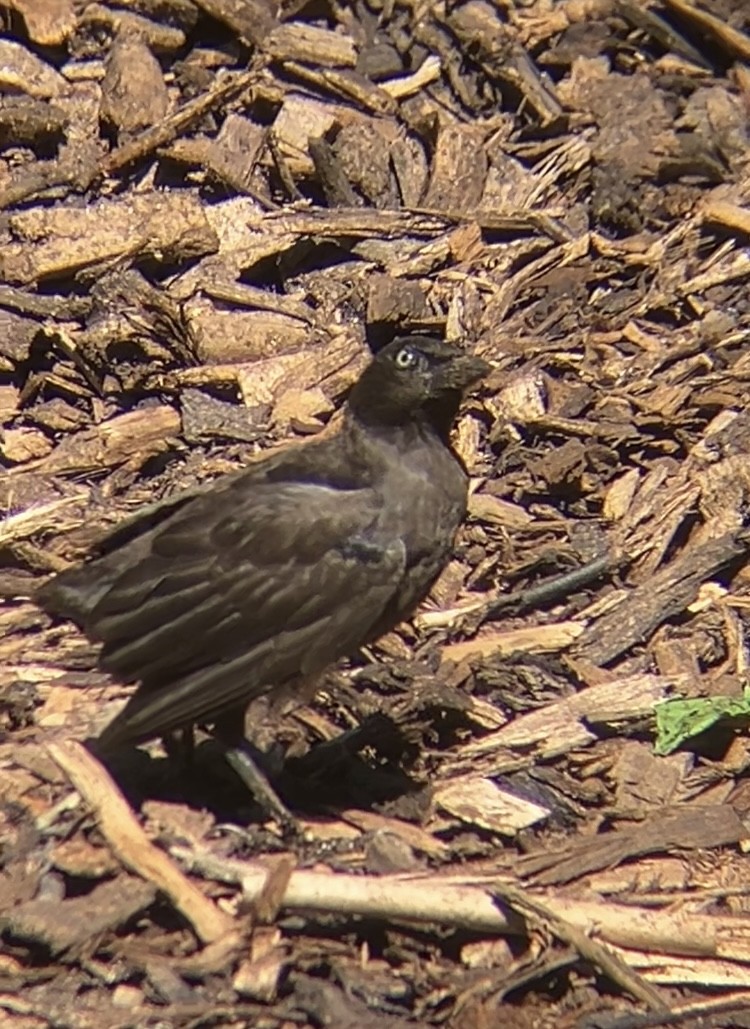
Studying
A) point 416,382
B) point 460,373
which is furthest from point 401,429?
point 460,373

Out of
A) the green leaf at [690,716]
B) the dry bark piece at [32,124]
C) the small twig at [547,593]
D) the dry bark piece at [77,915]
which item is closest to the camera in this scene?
the dry bark piece at [77,915]

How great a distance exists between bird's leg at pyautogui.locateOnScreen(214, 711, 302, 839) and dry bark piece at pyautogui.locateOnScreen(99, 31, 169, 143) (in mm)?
2632

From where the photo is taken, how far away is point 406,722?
224 inches

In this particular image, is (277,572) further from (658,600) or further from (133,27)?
(133,27)

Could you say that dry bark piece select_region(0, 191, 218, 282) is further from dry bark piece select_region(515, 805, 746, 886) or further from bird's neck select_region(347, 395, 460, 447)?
dry bark piece select_region(515, 805, 746, 886)

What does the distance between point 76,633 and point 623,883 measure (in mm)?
1876

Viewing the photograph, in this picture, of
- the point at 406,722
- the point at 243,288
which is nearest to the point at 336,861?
the point at 406,722

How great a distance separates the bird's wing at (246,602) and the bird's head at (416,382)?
1.15ft

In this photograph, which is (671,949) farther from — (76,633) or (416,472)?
(76,633)

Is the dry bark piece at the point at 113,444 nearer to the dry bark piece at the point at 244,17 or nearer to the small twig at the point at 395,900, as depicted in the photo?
the dry bark piece at the point at 244,17

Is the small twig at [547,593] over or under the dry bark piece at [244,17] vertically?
under

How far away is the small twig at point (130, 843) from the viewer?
16.0ft

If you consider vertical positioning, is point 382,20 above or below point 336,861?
above

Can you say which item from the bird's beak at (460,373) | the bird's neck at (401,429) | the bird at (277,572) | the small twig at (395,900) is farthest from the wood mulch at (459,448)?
the bird's beak at (460,373)
